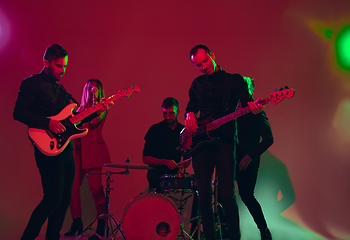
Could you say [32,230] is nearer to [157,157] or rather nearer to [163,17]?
[157,157]

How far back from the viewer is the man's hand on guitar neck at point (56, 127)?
8.64ft

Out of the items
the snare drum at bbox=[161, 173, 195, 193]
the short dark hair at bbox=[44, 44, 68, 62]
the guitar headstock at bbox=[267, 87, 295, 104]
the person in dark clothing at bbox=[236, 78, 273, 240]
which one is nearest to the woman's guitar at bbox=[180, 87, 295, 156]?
the guitar headstock at bbox=[267, 87, 295, 104]

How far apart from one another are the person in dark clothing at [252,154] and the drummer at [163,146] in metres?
0.78

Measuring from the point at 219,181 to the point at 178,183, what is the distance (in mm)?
852

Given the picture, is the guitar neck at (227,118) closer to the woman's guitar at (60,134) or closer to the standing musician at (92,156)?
the woman's guitar at (60,134)

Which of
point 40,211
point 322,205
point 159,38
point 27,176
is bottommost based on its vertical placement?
point 322,205

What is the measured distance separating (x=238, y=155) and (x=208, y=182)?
1.11 m

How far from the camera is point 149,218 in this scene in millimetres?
3383

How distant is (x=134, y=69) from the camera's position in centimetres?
495

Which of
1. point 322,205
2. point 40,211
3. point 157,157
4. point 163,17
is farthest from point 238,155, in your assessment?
point 163,17

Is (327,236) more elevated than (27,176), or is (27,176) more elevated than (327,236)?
(27,176)

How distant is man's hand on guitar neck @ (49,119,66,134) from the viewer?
2633 millimetres

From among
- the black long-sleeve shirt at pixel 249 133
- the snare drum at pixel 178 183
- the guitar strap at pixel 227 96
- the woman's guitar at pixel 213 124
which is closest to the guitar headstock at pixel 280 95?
the woman's guitar at pixel 213 124

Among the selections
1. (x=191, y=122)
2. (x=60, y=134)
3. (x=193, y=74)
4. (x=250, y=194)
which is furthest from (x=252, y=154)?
(x=193, y=74)
